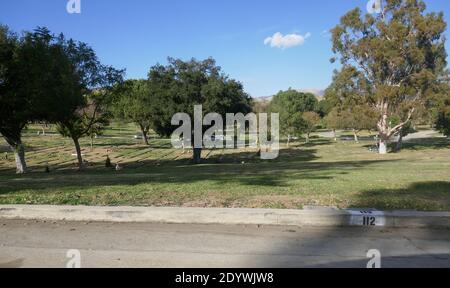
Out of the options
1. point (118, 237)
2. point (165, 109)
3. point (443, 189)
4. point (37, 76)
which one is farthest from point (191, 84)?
point (118, 237)

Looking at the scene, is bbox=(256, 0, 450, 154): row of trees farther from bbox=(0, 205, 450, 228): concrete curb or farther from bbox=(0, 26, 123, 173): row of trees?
bbox=(0, 205, 450, 228): concrete curb

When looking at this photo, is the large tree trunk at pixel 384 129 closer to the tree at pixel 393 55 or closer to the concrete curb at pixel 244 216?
the tree at pixel 393 55

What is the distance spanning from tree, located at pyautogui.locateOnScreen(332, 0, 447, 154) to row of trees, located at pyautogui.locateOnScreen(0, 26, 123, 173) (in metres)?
24.5

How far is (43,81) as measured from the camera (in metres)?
26.0

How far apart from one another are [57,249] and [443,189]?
8455 mm

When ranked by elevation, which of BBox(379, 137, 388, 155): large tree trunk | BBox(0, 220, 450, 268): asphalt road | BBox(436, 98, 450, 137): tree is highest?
BBox(436, 98, 450, 137): tree

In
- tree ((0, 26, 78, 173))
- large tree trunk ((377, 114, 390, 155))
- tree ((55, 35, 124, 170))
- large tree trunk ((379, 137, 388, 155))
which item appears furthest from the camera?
large tree trunk ((379, 137, 388, 155))

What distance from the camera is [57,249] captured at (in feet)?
18.2

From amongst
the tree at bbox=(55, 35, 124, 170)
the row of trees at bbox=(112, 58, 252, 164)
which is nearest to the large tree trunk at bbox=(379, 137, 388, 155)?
the row of trees at bbox=(112, 58, 252, 164)

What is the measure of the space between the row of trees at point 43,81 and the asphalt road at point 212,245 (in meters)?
20.9

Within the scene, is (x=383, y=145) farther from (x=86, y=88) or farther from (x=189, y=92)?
(x=86, y=88)

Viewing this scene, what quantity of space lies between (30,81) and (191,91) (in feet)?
46.4

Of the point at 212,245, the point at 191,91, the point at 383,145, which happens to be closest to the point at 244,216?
Result: the point at 212,245

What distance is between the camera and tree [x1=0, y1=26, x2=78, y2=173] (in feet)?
82.1
